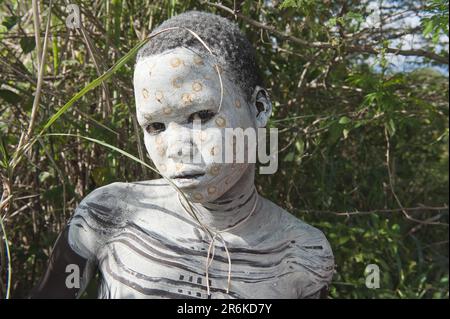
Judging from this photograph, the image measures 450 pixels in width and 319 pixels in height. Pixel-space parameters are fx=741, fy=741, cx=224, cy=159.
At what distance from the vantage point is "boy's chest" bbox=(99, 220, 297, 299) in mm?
1538

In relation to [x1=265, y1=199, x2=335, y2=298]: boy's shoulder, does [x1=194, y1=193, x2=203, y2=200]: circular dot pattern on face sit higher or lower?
higher

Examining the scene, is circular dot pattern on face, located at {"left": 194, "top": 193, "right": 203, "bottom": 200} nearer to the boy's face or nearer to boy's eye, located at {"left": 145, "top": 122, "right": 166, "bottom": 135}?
the boy's face

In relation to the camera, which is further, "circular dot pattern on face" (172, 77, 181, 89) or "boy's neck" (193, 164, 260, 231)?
"boy's neck" (193, 164, 260, 231)

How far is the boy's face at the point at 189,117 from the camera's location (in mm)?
1496

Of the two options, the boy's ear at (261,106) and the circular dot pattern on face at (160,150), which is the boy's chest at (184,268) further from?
the boy's ear at (261,106)

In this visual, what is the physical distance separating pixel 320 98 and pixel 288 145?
1.03 ft

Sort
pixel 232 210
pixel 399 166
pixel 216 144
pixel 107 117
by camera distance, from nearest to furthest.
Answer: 1. pixel 216 144
2. pixel 232 210
3. pixel 107 117
4. pixel 399 166

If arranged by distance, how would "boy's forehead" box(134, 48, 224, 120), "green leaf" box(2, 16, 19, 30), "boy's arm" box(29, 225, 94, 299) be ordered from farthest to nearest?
"green leaf" box(2, 16, 19, 30) → "boy's arm" box(29, 225, 94, 299) → "boy's forehead" box(134, 48, 224, 120)

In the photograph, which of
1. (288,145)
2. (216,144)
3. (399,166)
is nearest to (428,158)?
(399,166)

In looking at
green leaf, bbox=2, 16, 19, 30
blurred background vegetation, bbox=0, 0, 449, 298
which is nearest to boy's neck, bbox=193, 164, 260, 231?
blurred background vegetation, bbox=0, 0, 449, 298

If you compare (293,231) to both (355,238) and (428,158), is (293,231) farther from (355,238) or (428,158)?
(428,158)

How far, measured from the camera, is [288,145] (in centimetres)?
230

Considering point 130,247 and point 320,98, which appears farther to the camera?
point 320,98

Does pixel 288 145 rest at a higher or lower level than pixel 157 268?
higher
